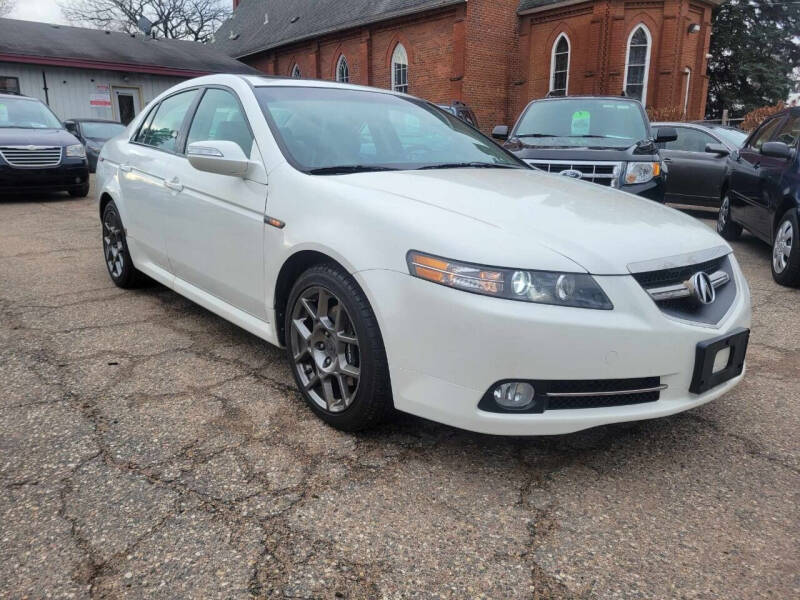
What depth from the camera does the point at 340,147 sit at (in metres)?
3.31

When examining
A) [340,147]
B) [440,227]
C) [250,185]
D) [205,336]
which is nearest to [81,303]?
[205,336]

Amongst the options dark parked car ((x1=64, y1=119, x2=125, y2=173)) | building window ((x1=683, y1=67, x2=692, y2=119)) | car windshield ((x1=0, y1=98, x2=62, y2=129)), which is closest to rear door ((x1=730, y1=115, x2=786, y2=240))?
car windshield ((x1=0, y1=98, x2=62, y2=129))

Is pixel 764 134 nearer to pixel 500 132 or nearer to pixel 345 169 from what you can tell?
pixel 500 132

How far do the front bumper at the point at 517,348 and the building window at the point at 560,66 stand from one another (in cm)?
2295

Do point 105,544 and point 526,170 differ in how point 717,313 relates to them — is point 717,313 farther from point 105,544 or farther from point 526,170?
point 105,544

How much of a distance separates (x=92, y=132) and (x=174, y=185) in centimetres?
1341

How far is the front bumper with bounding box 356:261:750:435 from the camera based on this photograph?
2.26 m

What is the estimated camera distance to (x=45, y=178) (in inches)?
416

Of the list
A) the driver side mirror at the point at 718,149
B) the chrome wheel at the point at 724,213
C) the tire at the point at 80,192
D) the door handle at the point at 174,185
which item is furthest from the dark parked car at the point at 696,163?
the tire at the point at 80,192

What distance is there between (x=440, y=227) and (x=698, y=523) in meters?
1.39

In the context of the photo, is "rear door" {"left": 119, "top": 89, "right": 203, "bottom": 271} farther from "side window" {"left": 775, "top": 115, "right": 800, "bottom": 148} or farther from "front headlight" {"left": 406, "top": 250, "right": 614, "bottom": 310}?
"side window" {"left": 775, "top": 115, "right": 800, "bottom": 148}

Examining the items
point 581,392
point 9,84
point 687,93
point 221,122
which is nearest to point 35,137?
point 221,122

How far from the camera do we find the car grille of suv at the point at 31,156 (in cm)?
1009

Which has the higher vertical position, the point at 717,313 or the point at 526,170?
the point at 526,170
